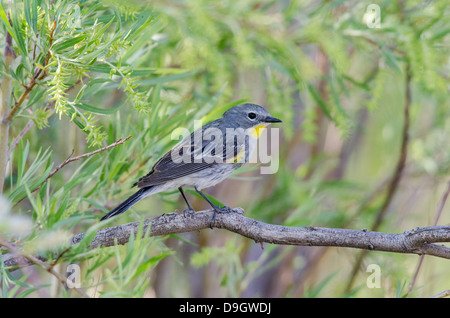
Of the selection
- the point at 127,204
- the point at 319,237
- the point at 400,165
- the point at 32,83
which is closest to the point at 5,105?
the point at 32,83

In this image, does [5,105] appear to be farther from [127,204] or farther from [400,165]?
[400,165]

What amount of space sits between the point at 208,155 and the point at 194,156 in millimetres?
75

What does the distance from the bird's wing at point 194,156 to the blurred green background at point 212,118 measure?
113 millimetres

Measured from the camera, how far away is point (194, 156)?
2572mm

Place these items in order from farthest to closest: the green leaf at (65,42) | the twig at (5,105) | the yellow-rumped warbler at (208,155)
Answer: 1. the yellow-rumped warbler at (208,155)
2. the twig at (5,105)
3. the green leaf at (65,42)


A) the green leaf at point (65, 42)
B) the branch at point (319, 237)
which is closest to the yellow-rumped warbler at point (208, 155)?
the branch at point (319, 237)

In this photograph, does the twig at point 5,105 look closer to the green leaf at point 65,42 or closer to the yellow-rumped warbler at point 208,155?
the green leaf at point 65,42

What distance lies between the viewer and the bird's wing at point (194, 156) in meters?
2.32

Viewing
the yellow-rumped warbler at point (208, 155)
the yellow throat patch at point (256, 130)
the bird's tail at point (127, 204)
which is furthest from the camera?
the yellow throat patch at point (256, 130)

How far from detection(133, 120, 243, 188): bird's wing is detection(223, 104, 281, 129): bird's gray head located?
8.9 inches

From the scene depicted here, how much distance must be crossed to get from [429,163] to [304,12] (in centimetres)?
127

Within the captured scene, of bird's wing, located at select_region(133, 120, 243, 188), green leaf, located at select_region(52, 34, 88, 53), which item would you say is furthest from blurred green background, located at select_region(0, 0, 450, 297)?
bird's wing, located at select_region(133, 120, 243, 188)
